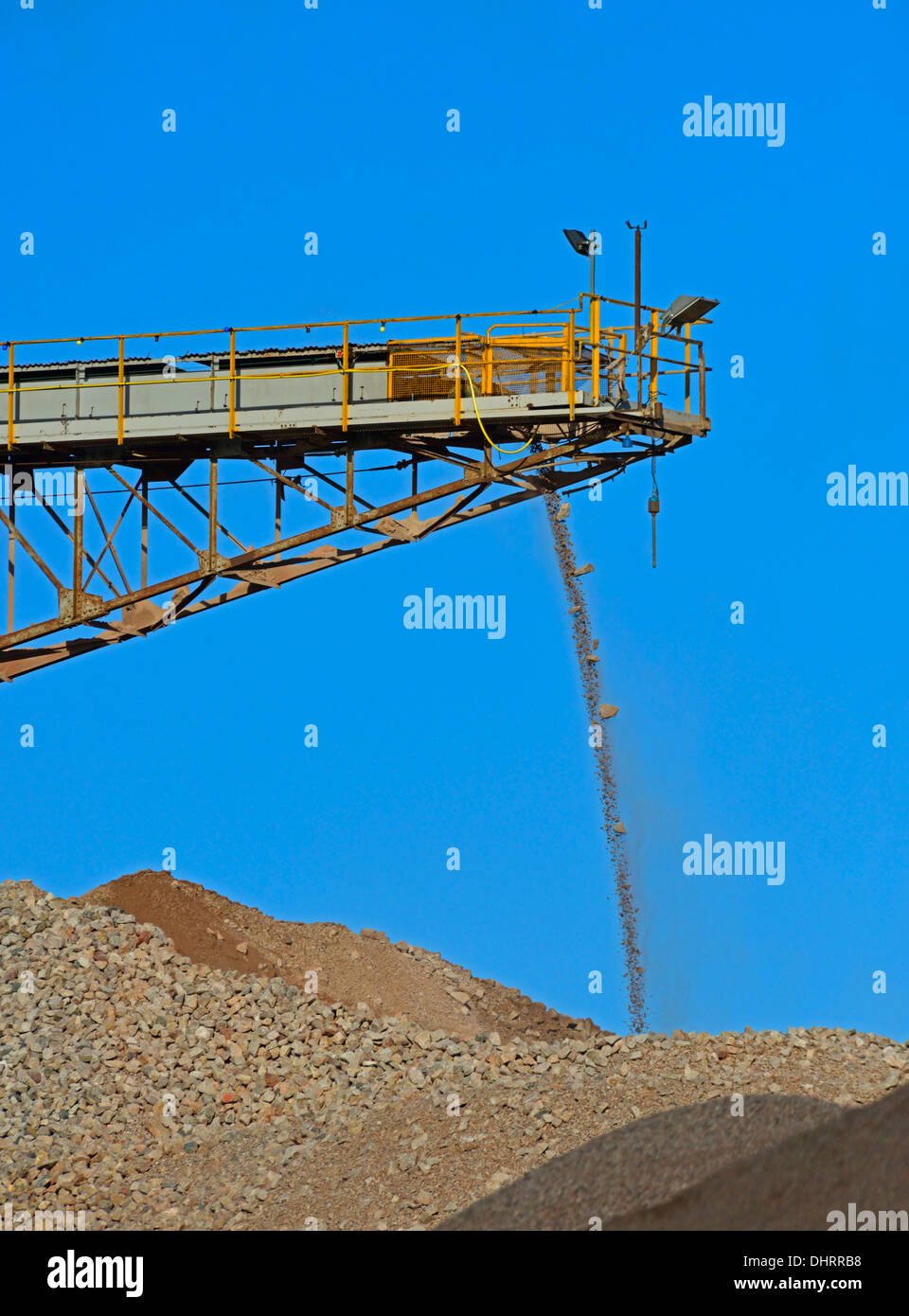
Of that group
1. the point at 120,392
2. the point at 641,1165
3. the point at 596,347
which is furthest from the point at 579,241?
the point at 641,1165

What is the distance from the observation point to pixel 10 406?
2241 cm

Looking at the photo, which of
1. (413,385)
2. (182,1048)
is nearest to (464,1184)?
(182,1048)

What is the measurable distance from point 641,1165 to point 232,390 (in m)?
9.98

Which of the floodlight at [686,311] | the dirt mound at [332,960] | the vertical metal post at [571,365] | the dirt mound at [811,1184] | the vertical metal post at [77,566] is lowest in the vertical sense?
the dirt mound at [811,1184]

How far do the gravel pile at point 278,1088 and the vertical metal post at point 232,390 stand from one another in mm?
6910

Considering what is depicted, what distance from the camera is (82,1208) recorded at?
19.6 metres

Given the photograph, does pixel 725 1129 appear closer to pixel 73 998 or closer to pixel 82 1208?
pixel 82 1208

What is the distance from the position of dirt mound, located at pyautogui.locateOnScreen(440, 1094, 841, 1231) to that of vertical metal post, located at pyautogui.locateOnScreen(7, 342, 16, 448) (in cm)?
1081

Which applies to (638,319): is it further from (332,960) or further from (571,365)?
(332,960)

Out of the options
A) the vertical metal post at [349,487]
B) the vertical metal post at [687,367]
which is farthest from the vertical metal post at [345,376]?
the vertical metal post at [687,367]

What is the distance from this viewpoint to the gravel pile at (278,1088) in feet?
59.5

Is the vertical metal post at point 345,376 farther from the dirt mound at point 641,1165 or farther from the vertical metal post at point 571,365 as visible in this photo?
the dirt mound at point 641,1165
